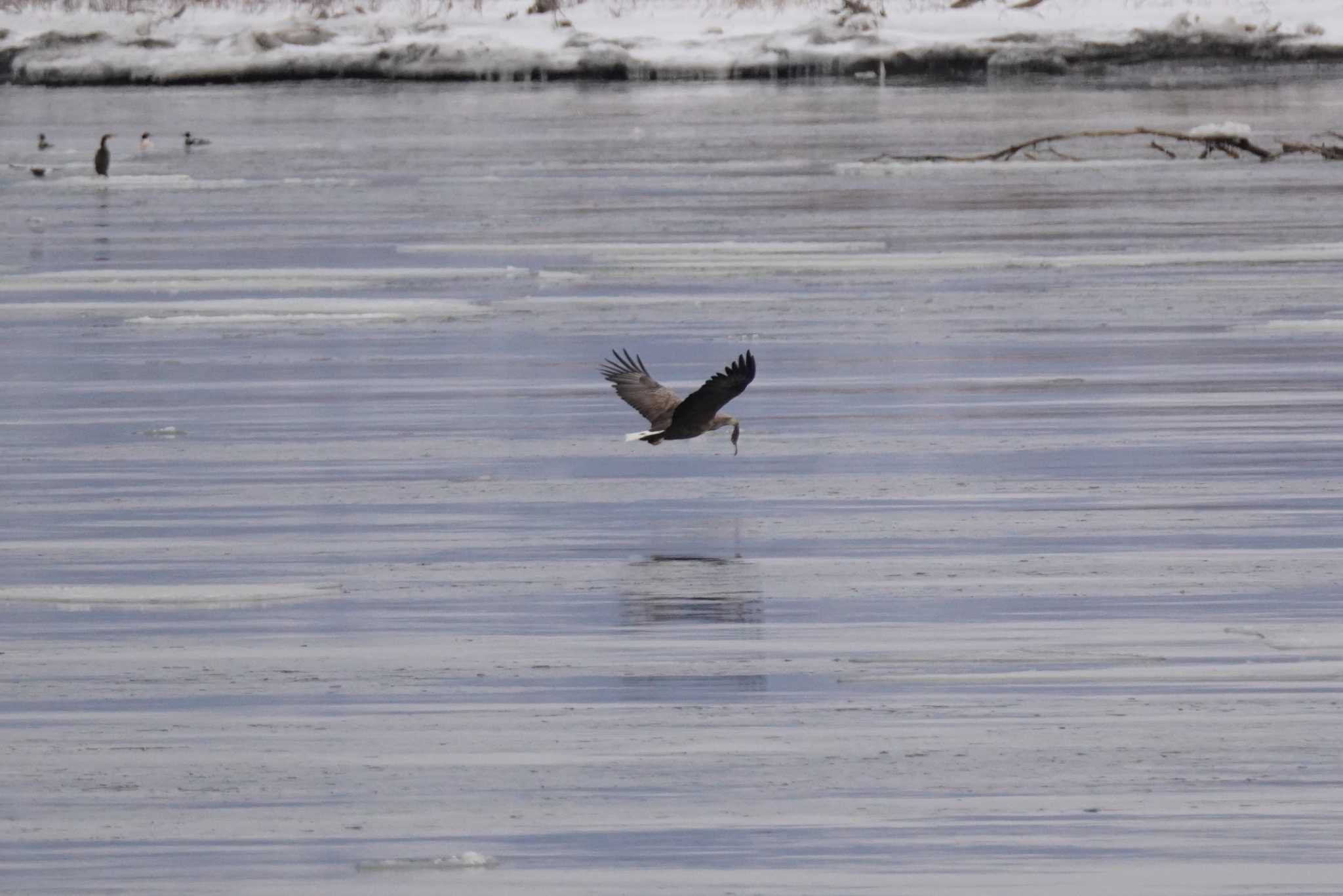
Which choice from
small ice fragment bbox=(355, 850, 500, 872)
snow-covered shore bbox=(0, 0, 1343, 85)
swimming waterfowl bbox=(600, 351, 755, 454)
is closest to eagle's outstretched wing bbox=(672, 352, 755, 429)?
swimming waterfowl bbox=(600, 351, 755, 454)

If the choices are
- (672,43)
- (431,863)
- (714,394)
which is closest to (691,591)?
(714,394)

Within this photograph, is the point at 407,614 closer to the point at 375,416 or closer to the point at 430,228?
the point at 375,416

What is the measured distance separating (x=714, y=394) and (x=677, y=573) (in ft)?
3.61

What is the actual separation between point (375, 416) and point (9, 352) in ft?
9.50

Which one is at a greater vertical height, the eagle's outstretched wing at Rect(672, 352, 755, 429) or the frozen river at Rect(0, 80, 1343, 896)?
the eagle's outstretched wing at Rect(672, 352, 755, 429)

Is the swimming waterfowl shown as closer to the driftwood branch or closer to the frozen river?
the frozen river

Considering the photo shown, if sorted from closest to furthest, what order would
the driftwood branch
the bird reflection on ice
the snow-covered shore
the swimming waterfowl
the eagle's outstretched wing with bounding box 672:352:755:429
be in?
the bird reflection on ice
the eagle's outstretched wing with bounding box 672:352:755:429
the swimming waterfowl
the driftwood branch
the snow-covered shore

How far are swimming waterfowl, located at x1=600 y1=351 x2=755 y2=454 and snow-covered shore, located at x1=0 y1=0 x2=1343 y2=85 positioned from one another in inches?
1871

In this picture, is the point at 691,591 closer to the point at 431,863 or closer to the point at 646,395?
the point at 646,395

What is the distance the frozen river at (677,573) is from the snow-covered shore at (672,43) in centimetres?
3882

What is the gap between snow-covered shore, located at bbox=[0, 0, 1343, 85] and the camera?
56156 millimetres

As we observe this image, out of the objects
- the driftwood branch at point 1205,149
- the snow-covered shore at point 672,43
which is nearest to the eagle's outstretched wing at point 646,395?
the driftwood branch at point 1205,149

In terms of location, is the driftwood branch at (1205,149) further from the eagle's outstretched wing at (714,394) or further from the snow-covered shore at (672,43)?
the snow-covered shore at (672,43)

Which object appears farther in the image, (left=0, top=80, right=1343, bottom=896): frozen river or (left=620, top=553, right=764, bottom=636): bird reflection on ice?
(left=620, top=553, right=764, bottom=636): bird reflection on ice
